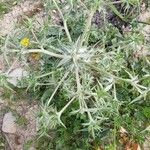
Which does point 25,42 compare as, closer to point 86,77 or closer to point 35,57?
point 86,77

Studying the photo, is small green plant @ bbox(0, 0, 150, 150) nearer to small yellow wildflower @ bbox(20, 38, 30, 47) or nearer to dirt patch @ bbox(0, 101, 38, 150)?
small yellow wildflower @ bbox(20, 38, 30, 47)

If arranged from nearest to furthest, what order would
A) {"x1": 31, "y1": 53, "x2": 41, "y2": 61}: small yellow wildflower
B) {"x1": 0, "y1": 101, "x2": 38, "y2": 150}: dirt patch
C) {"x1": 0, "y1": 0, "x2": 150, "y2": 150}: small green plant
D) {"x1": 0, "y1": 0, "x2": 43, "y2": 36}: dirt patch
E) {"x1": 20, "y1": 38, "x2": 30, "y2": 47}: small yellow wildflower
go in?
{"x1": 0, "y1": 0, "x2": 150, "y2": 150}: small green plant < {"x1": 20, "y1": 38, "x2": 30, "y2": 47}: small yellow wildflower < {"x1": 0, "y1": 101, "x2": 38, "y2": 150}: dirt patch < {"x1": 31, "y1": 53, "x2": 41, "y2": 61}: small yellow wildflower < {"x1": 0, "y1": 0, "x2": 43, "y2": 36}: dirt patch

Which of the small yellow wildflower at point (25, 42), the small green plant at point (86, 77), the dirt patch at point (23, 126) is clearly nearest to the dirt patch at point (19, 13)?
the small green plant at point (86, 77)

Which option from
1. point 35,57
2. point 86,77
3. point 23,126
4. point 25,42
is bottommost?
point 23,126

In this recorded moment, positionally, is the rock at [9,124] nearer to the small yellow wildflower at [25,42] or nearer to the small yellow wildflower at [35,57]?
the small yellow wildflower at [35,57]

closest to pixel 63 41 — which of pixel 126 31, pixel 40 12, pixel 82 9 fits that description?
pixel 82 9

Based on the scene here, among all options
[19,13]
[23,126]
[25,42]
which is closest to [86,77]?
[25,42]

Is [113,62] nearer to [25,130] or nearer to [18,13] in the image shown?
[25,130]

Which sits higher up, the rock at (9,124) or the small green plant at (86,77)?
the small green plant at (86,77)

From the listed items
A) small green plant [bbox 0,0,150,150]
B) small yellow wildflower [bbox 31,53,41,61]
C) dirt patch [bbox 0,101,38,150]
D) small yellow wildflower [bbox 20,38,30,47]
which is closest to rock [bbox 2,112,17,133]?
dirt patch [bbox 0,101,38,150]
